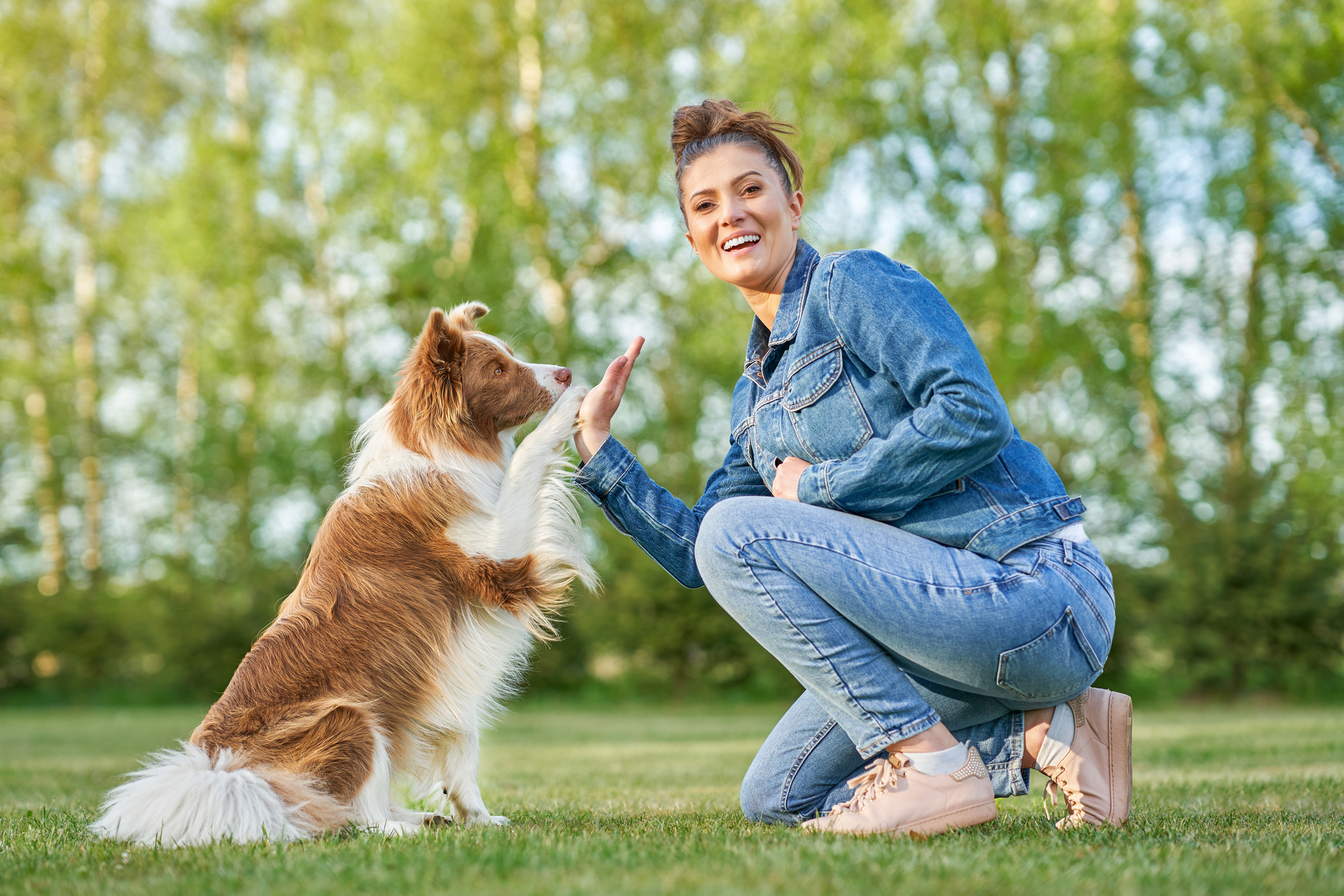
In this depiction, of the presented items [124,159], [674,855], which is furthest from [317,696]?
[124,159]

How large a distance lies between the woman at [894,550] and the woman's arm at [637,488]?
0.34m

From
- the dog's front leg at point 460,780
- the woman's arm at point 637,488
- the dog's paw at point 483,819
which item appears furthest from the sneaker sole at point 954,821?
the dog's front leg at point 460,780

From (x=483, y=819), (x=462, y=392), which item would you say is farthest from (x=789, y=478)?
(x=483, y=819)

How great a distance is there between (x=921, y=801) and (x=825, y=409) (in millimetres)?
1133

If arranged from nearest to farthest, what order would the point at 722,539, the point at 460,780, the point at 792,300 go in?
the point at 722,539, the point at 792,300, the point at 460,780

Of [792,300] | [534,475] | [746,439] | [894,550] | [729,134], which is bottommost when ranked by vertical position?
[894,550]

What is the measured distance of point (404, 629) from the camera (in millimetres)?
3375

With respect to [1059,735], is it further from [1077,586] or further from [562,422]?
[562,422]

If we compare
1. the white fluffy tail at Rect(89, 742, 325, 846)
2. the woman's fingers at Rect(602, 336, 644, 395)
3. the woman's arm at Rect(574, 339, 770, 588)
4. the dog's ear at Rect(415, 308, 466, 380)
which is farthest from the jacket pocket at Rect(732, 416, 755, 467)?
the white fluffy tail at Rect(89, 742, 325, 846)

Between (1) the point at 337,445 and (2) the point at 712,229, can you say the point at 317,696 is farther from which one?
(1) the point at 337,445

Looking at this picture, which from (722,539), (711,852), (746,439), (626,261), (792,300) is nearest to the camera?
(711,852)

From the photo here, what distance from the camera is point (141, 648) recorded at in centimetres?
1641

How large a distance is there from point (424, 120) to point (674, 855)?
1758 cm

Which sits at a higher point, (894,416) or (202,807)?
(894,416)
